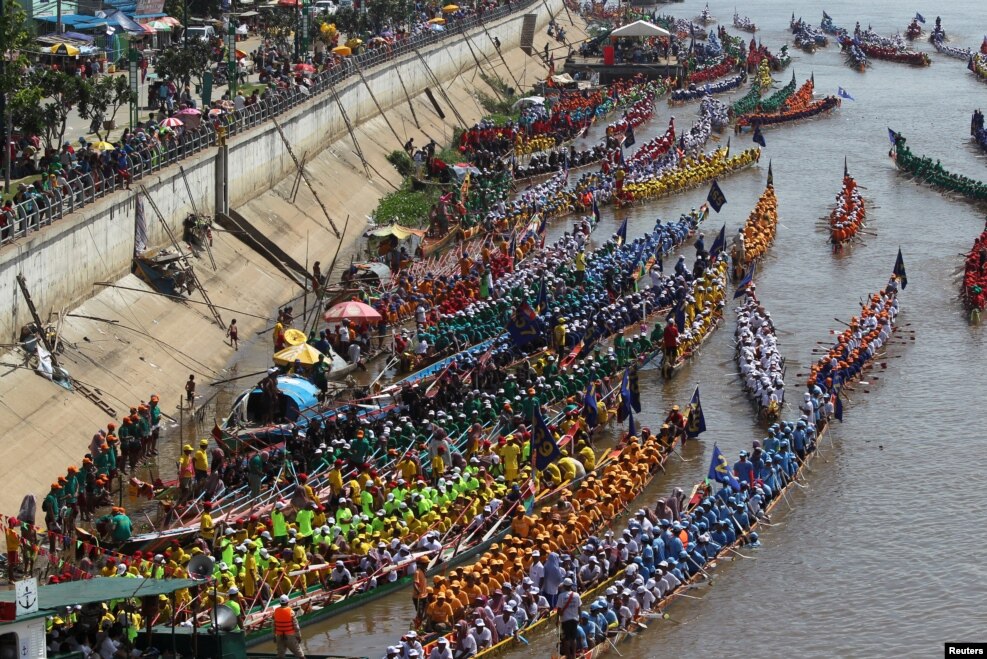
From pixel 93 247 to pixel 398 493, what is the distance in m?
11.1

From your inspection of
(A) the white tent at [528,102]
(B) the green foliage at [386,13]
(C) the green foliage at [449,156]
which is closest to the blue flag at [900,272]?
(C) the green foliage at [449,156]

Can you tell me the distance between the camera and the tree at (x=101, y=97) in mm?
40594

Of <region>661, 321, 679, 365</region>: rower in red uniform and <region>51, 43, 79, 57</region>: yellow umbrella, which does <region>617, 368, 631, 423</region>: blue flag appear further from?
<region>51, 43, 79, 57</region>: yellow umbrella

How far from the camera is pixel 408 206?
49.5 metres

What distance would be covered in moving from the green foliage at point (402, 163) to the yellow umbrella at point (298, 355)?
22.2 metres

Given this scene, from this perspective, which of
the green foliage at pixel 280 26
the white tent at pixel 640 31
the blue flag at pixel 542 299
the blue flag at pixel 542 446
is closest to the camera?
the blue flag at pixel 542 446

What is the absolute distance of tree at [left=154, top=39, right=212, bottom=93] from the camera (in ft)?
156

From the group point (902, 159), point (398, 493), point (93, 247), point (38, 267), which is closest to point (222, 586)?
point (398, 493)

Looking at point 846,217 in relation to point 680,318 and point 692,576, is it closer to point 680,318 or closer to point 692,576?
point 680,318

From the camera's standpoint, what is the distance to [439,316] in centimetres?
3747

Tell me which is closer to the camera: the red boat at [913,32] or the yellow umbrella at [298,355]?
the yellow umbrella at [298,355]

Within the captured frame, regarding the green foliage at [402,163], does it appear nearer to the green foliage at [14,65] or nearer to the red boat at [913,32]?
the green foliage at [14,65]

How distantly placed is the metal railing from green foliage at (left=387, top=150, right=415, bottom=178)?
3055mm

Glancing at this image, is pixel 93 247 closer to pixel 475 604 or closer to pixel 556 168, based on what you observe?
pixel 475 604
